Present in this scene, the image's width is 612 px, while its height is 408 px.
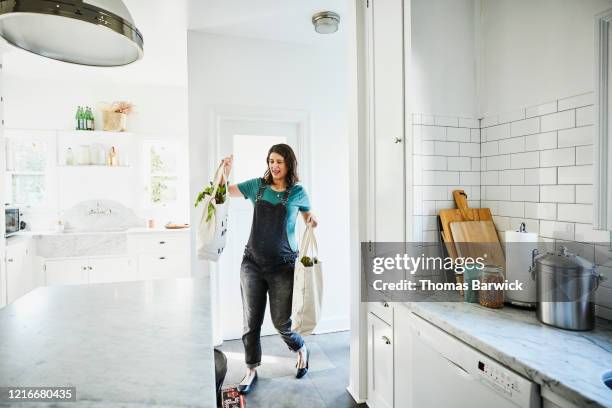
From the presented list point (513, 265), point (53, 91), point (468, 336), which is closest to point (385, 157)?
point (513, 265)

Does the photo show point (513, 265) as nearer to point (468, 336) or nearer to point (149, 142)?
point (468, 336)

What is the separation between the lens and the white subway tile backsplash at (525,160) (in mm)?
1559

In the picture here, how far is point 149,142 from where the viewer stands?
14.7 feet

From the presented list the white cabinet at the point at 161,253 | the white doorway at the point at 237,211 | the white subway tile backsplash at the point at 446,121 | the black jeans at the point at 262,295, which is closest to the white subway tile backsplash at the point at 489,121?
the white subway tile backsplash at the point at 446,121

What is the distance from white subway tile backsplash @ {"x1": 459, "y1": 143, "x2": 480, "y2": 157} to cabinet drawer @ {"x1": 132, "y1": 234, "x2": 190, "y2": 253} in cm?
326

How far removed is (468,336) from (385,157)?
103 centimetres

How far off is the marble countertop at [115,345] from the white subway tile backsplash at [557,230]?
4.77ft

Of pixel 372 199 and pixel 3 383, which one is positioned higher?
pixel 372 199

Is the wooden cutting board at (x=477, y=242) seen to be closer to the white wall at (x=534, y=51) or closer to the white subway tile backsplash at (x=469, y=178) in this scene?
the white subway tile backsplash at (x=469, y=178)

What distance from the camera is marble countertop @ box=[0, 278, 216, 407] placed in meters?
0.75

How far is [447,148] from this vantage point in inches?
69.8

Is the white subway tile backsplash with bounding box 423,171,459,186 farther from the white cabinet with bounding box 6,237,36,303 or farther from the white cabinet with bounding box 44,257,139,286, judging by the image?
the white cabinet with bounding box 6,237,36,303

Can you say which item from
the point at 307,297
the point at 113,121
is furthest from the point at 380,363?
the point at 113,121

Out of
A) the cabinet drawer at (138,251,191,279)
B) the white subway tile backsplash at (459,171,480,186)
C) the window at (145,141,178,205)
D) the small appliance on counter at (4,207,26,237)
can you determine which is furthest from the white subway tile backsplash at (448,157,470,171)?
the small appliance on counter at (4,207,26,237)
